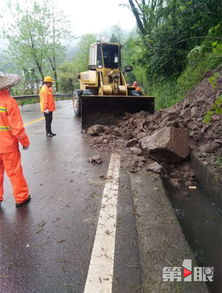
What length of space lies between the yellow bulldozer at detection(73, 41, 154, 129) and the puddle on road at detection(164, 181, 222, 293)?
164 inches

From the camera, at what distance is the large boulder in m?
4.13

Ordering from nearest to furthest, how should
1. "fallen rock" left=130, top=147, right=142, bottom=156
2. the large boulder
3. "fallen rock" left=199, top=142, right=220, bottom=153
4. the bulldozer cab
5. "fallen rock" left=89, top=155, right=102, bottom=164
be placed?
"fallen rock" left=199, top=142, right=220, bottom=153
the large boulder
"fallen rock" left=89, top=155, right=102, bottom=164
"fallen rock" left=130, top=147, right=142, bottom=156
the bulldozer cab

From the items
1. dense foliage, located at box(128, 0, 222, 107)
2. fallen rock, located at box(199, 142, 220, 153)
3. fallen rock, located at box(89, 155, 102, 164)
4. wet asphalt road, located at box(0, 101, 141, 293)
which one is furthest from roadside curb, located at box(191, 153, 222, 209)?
dense foliage, located at box(128, 0, 222, 107)

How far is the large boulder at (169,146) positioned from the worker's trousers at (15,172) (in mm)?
2482

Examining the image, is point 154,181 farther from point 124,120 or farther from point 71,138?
point 124,120

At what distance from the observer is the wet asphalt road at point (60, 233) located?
1787mm

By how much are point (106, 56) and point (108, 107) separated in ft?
11.3

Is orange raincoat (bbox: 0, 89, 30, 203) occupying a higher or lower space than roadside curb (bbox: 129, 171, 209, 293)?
higher

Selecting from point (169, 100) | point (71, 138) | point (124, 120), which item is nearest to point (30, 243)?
point (71, 138)

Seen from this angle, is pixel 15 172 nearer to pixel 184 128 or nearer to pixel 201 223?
Answer: pixel 201 223

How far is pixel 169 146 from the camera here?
4.09 meters

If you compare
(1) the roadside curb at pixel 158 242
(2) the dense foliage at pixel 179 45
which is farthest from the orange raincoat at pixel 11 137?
(2) the dense foliage at pixel 179 45

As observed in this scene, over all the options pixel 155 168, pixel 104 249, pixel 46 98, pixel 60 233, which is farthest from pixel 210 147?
pixel 46 98

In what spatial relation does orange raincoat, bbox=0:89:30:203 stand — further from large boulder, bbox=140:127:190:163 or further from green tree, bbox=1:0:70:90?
green tree, bbox=1:0:70:90
